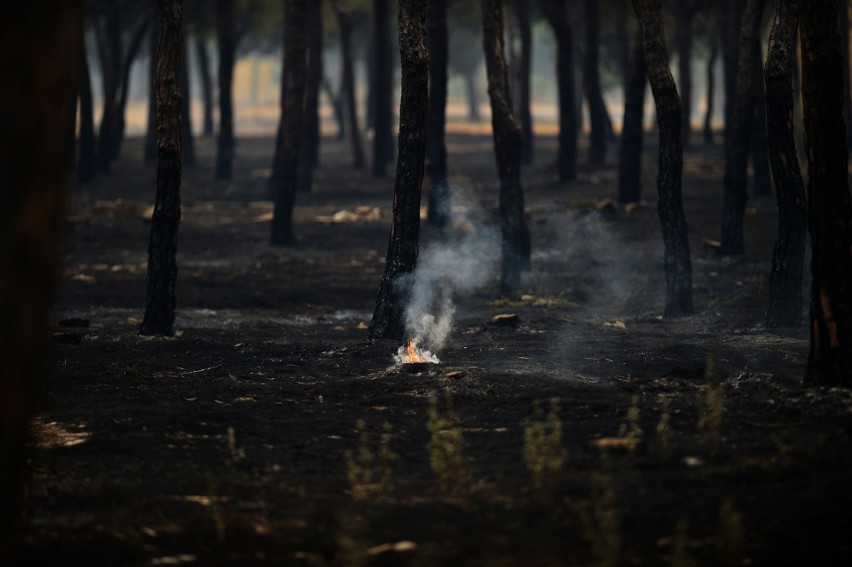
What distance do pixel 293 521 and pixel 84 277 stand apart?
1277cm

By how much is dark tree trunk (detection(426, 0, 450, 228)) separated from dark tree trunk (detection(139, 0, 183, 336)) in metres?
7.69

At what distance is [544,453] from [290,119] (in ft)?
45.4

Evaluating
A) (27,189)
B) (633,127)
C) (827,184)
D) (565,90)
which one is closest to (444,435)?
(827,184)

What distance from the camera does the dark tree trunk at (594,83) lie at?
29.3 metres

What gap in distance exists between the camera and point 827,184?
888cm

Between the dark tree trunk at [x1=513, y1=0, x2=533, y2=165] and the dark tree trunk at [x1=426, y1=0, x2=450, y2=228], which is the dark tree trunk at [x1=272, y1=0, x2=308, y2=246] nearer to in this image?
the dark tree trunk at [x1=426, y1=0, x2=450, y2=228]

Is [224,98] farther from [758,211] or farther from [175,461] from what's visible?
[175,461]

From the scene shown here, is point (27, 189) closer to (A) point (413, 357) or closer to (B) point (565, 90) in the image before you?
(A) point (413, 357)

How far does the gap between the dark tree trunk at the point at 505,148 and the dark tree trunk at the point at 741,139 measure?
132 inches

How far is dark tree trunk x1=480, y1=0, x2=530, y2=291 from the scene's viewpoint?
16.5 m

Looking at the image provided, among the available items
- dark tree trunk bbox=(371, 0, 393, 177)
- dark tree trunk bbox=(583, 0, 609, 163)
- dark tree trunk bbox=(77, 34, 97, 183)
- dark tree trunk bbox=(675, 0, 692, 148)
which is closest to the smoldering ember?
dark tree trunk bbox=(77, 34, 97, 183)

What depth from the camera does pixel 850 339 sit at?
8758mm

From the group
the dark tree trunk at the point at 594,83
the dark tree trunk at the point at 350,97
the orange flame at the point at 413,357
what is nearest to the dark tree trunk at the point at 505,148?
the orange flame at the point at 413,357

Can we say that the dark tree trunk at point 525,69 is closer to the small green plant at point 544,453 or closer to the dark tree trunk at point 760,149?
the dark tree trunk at point 760,149
